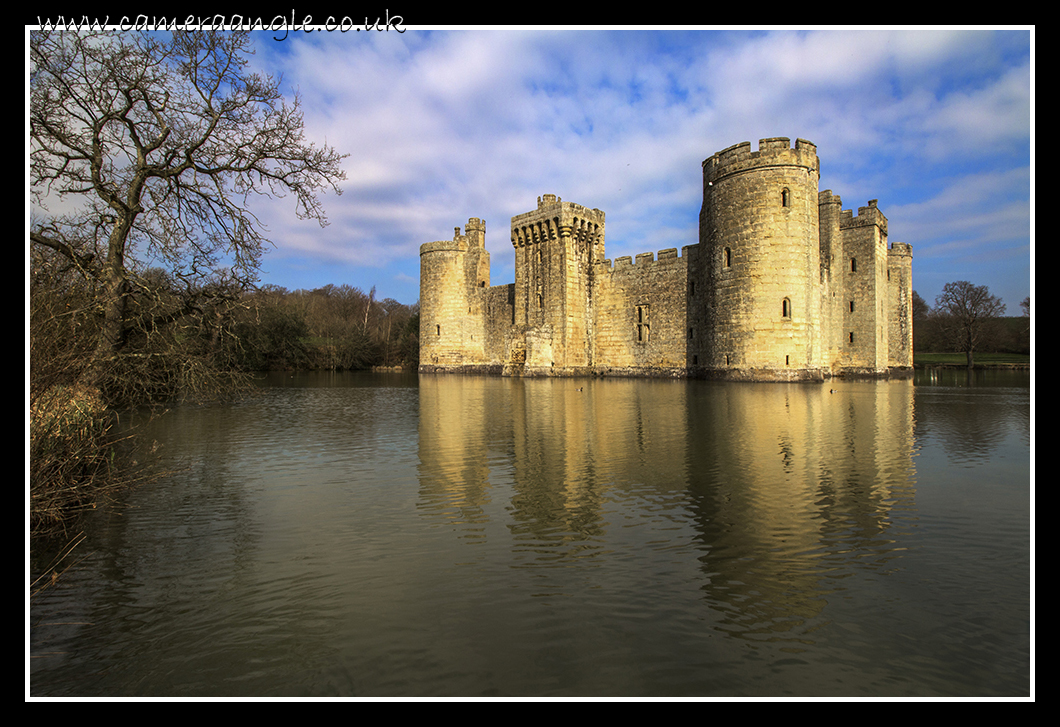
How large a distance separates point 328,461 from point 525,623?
5315 mm

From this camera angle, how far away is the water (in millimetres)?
2648

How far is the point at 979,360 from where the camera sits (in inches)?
1620

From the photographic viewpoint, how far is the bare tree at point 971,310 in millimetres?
37219

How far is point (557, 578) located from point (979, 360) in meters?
Answer: 50.0

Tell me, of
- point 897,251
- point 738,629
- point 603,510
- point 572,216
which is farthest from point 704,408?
point 897,251

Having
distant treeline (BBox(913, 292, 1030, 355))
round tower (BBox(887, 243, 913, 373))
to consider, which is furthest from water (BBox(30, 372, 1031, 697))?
distant treeline (BBox(913, 292, 1030, 355))

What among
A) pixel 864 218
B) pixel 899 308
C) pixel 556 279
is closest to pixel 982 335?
pixel 899 308

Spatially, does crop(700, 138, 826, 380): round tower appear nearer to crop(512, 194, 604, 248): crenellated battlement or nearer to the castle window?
the castle window

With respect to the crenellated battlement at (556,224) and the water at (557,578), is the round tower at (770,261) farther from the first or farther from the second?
the water at (557,578)

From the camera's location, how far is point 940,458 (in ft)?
24.3

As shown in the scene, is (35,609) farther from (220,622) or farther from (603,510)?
(603,510)

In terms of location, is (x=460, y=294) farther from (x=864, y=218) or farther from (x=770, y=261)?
(x=864, y=218)

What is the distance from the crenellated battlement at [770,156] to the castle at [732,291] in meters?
0.05

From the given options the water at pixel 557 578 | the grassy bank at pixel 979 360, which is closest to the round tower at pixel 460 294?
the water at pixel 557 578
